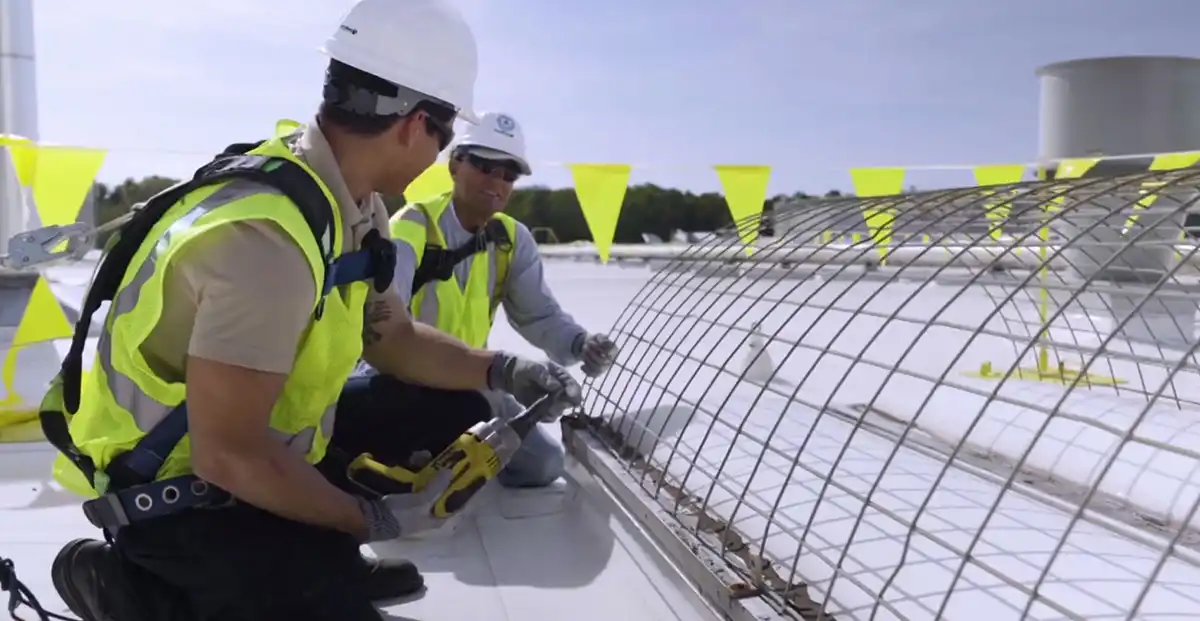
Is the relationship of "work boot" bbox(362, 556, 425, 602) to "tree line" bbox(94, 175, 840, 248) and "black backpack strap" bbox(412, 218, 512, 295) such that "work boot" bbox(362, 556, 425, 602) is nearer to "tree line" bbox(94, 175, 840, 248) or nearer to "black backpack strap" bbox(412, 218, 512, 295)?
"black backpack strap" bbox(412, 218, 512, 295)

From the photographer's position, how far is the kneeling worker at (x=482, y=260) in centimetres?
254

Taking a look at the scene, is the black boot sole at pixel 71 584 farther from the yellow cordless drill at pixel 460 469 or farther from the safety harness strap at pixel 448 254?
the safety harness strap at pixel 448 254

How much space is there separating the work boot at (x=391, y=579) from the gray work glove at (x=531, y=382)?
504mm

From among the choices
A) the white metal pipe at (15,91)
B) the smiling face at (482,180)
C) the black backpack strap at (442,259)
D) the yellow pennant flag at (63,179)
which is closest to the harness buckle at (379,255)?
the black backpack strap at (442,259)

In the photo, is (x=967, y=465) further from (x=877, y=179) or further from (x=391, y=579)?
(x=877, y=179)

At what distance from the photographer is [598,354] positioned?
2.71 metres

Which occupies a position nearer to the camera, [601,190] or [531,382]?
[531,382]

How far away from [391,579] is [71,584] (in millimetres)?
576

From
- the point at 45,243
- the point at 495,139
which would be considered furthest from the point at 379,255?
the point at 495,139

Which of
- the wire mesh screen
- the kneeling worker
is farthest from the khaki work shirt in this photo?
the kneeling worker

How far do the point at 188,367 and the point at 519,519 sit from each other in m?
1.26

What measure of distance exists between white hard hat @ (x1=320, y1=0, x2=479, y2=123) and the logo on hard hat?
1155 mm

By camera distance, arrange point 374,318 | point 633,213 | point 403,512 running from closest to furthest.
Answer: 1. point 403,512
2. point 374,318
3. point 633,213

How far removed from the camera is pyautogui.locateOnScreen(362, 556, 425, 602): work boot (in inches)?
69.9
